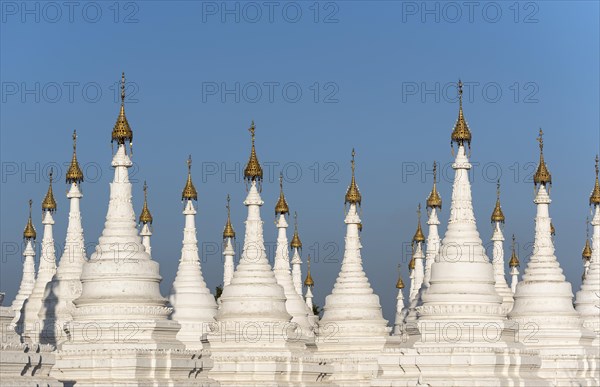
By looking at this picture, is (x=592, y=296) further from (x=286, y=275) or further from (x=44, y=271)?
(x=44, y=271)

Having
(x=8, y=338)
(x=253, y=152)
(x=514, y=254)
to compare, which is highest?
(x=514, y=254)

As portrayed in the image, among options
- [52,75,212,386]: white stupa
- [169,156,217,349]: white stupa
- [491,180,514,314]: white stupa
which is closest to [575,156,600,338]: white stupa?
[491,180,514,314]: white stupa

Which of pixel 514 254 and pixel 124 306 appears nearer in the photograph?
pixel 124 306

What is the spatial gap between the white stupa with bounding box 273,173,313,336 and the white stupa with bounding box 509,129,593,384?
11.2 metres

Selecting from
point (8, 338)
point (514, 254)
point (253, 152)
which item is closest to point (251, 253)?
point (253, 152)

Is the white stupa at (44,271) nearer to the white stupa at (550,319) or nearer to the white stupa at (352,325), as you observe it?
the white stupa at (352,325)

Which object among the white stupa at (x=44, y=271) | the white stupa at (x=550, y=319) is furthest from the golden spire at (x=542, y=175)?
the white stupa at (x=44, y=271)

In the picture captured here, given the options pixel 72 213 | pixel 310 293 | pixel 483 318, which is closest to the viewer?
pixel 483 318

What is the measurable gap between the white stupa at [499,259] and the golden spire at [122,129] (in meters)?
33.6

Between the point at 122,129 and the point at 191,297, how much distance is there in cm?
1840

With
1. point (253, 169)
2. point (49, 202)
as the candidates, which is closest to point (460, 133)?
point (253, 169)

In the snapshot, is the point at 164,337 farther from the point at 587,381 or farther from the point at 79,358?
the point at 587,381

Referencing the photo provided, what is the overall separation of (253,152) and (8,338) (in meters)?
30.6

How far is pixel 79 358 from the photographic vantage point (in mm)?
73312
